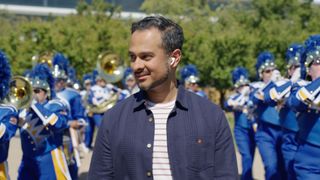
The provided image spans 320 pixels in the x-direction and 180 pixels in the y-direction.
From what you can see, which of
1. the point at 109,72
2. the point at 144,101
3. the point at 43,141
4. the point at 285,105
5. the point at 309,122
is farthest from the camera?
the point at 109,72

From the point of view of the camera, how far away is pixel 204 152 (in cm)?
284

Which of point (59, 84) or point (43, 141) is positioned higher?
point (59, 84)

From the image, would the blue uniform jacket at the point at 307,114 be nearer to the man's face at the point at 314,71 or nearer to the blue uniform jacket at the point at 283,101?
the man's face at the point at 314,71

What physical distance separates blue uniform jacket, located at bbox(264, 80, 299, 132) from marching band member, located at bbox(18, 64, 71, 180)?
2253 millimetres

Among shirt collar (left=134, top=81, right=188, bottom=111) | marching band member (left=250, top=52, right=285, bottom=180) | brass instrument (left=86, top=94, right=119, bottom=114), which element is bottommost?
marching band member (left=250, top=52, right=285, bottom=180)

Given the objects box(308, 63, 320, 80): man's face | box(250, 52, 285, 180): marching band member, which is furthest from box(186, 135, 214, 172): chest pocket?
box(250, 52, 285, 180): marching band member

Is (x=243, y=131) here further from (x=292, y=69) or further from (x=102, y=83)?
(x=102, y=83)

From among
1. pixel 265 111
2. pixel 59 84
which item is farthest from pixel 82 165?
pixel 265 111

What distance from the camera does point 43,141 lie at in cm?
634

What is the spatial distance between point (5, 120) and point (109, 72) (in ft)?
26.5

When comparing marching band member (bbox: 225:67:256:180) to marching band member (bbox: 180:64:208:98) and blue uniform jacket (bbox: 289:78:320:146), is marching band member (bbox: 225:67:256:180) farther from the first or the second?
blue uniform jacket (bbox: 289:78:320:146)

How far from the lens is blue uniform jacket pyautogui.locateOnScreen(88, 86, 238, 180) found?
111 inches

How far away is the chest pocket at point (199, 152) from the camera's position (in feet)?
9.27

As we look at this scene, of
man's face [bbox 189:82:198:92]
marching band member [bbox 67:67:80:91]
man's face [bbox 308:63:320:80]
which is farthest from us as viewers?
man's face [bbox 189:82:198:92]
